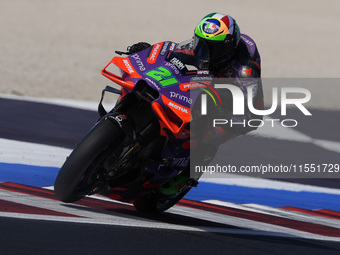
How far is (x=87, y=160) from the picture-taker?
15.1 ft

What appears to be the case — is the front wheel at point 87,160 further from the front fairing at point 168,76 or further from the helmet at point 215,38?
the helmet at point 215,38

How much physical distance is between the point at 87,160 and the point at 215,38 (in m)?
1.18

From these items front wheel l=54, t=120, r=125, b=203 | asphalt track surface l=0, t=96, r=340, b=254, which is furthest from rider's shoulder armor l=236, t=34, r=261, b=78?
asphalt track surface l=0, t=96, r=340, b=254

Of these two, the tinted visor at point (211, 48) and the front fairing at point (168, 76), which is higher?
the tinted visor at point (211, 48)

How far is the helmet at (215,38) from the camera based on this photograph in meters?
4.89

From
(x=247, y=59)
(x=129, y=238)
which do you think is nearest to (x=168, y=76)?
(x=247, y=59)

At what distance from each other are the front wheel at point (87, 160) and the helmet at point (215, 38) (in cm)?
83

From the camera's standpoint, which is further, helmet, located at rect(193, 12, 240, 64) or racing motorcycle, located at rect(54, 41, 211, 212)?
helmet, located at rect(193, 12, 240, 64)

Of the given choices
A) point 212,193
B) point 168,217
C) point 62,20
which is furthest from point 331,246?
point 62,20

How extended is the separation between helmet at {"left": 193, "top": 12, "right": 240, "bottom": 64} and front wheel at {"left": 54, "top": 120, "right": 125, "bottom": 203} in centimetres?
83

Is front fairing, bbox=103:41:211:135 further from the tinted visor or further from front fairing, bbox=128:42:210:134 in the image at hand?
the tinted visor

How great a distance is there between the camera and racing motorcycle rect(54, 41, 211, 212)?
A: 15.2ft

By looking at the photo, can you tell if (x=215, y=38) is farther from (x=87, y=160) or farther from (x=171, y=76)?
(x=87, y=160)

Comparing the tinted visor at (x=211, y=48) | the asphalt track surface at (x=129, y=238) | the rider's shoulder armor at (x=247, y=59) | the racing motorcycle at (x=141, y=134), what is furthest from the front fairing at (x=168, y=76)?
the asphalt track surface at (x=129, y=238)
